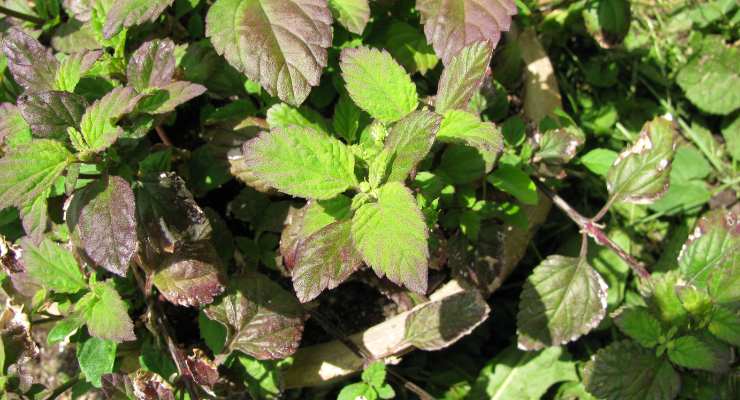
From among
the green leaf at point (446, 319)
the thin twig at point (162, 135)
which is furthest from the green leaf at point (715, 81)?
the thin twig at point (162, 135)

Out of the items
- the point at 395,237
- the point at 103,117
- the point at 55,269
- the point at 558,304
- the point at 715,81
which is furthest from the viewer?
the point at 715,81

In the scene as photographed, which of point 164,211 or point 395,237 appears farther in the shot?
point 164,211

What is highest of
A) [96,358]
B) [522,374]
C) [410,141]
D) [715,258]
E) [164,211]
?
[410,141]

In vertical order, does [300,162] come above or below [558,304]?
above

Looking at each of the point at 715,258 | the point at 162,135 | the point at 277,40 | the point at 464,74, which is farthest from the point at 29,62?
the point at 715,258

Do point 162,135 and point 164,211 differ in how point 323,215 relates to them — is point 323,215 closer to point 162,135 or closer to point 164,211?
point 164,211

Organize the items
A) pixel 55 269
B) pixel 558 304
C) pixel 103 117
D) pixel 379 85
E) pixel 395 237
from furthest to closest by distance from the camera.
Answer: pixel 558 304
pixel 55 269
pixel 379 85
pixel 103 117
pixel 395 237

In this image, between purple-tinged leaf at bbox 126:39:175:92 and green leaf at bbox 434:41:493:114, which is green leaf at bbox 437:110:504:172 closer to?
green leaf at bbox 434:41:493:114

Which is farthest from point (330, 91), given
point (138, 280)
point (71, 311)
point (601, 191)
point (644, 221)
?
point (644, 221)
